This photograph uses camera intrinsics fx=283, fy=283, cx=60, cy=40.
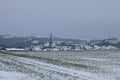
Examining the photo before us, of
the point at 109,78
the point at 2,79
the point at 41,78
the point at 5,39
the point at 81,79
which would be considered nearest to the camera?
the point at 2,79

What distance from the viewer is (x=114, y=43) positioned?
11062 cm

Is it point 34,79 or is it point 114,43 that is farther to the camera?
point 114,43

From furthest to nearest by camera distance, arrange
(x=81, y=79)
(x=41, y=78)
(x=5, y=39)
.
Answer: (x=5, y=39) < (x=81, y=79) < (x=41, y=78)

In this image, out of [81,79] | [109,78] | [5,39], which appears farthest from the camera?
[5,39]

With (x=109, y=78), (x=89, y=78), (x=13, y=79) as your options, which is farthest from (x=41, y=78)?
(x=109, y=78)

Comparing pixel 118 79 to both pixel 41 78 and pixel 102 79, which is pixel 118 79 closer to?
pixel 102 79

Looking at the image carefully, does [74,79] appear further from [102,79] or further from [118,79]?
[118,79]

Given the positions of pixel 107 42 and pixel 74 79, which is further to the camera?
pixel 107 42

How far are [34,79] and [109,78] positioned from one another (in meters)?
6.14

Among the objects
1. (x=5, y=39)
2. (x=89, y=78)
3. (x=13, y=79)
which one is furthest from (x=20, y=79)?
(x=5, y=39)

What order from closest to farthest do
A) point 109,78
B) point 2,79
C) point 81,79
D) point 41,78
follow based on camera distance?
point 2,79
point 41,78
point 81,79
point 109,78

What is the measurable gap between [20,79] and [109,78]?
277 inches

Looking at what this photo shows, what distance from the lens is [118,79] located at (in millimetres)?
19203

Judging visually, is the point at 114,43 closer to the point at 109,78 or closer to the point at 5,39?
the point at 5,39
